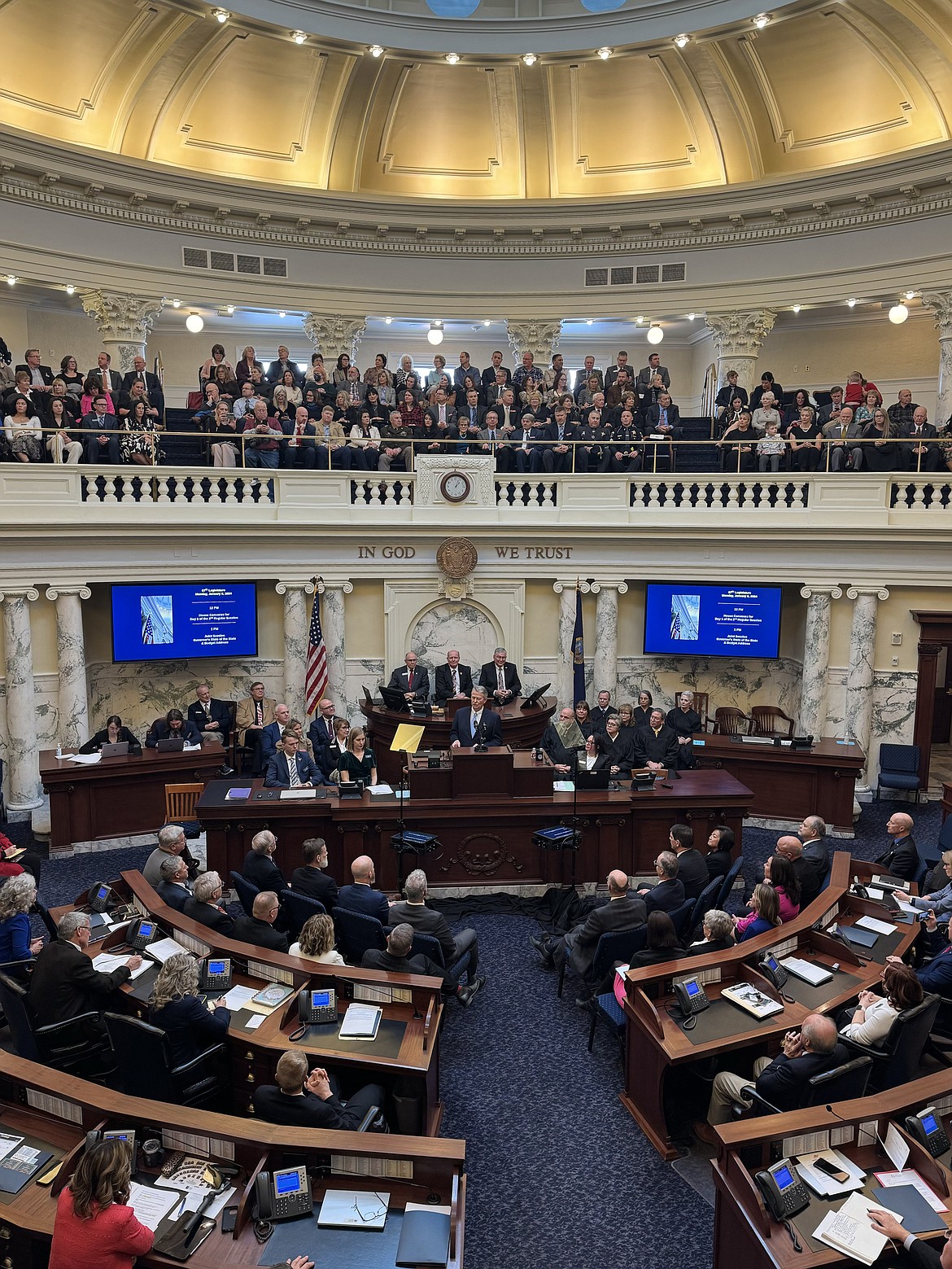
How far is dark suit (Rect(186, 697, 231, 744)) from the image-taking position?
12516 millimetres

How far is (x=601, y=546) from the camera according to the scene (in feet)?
45.6

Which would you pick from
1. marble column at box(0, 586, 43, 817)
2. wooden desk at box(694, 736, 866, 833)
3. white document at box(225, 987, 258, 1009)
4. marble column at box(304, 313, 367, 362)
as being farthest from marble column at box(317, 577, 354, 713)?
white document at box(225, 987, 258, 1009)

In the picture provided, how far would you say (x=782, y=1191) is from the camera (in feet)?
13.6

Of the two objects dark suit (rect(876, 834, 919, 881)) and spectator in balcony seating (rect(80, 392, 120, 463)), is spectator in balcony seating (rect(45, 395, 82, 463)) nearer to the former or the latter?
spectator in balcony seating (rect(80, 392, 120, 463))

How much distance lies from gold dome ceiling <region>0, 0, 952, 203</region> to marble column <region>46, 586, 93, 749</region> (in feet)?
24.8

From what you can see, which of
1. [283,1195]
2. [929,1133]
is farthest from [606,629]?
[283,1195]

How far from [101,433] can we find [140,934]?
8.09m

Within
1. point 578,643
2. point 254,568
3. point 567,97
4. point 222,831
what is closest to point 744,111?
point 567,97

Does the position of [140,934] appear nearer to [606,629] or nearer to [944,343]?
[606,629]

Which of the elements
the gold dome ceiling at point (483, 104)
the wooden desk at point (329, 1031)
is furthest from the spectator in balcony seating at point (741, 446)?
the wooden desk at point (329, 1031)

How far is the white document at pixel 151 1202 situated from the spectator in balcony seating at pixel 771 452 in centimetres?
1203

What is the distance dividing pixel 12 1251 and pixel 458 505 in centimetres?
1079

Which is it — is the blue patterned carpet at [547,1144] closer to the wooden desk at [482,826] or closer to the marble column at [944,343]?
the wooden desk at [482,826]

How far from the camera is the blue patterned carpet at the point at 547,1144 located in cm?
515
